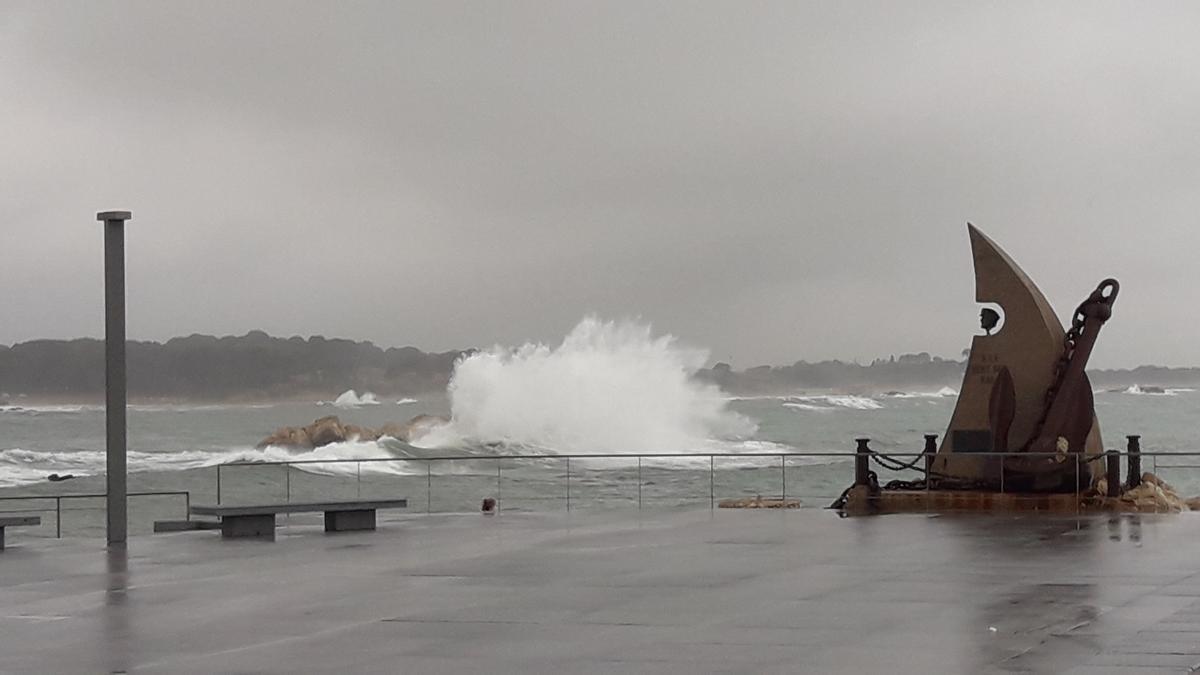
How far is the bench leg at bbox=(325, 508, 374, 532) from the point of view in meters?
20.7

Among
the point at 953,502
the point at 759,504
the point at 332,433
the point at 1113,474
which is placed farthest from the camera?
the point at 332,433

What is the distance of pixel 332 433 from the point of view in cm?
9375

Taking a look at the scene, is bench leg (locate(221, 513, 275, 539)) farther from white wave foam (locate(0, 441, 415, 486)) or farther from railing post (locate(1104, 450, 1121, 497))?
white wave foam (locate(0, 441, 415, 486))

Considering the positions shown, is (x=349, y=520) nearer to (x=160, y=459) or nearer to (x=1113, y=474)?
(x=1113, y=474)

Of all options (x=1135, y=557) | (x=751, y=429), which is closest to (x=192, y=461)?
(x=751, y=429)

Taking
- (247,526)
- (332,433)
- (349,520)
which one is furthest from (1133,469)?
(332,433)

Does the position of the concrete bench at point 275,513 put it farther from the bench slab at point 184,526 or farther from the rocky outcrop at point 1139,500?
the rocky outcrop at point 1139,500

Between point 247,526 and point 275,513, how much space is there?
497 millimetres

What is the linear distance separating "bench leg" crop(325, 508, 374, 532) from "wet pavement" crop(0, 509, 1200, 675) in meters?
0.72

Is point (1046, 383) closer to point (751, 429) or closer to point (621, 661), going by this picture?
point (621, 661)

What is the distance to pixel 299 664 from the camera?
10.2m

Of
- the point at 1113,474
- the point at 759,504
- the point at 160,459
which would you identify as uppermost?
the point at 1113,474

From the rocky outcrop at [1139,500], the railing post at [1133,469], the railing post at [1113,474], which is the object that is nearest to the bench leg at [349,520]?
the rocky outcrop at [1139,500]

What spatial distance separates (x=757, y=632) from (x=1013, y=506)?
12505 millimetres
